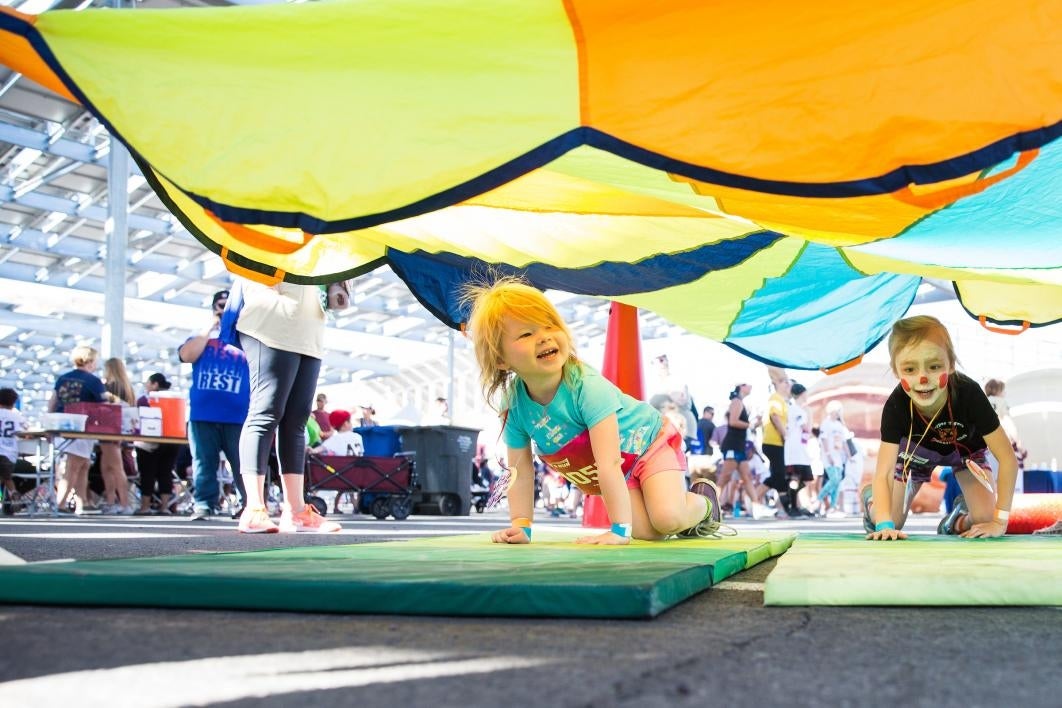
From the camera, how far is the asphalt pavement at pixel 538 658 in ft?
3.25

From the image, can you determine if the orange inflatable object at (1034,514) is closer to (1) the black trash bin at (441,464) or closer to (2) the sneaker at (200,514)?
(2) the sneaker at (200,514)

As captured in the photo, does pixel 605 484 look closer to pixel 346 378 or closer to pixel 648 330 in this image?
pixel 648 330

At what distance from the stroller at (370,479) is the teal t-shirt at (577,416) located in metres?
5.06

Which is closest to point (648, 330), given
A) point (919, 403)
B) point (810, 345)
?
point (810, 345)

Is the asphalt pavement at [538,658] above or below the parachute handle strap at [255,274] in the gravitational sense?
below

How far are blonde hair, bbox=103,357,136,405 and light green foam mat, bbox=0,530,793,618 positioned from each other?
21.9 ft

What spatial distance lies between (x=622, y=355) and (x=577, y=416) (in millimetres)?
1817

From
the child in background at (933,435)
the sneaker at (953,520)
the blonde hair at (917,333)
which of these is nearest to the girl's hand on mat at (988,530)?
the child in background at (933,435)

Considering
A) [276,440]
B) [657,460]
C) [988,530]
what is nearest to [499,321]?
[657,460]

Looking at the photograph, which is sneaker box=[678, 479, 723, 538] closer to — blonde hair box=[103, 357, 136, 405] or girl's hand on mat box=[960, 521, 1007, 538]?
girl's hand on mat box=[960, 521, 1007, 538]

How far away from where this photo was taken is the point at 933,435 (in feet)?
12.0

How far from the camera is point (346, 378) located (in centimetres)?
2766

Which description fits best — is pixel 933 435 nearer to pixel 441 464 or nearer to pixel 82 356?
pixel 441 464

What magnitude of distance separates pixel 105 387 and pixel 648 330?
16.4 m
